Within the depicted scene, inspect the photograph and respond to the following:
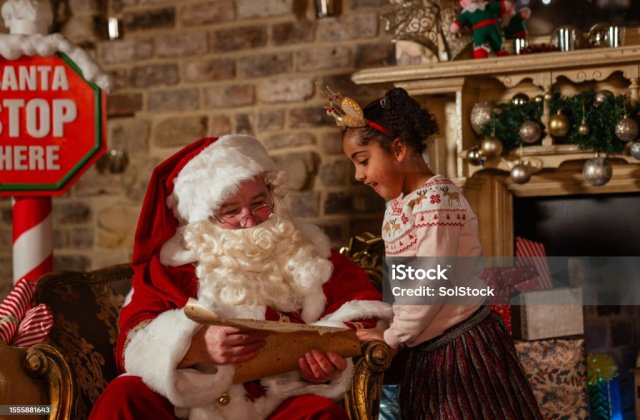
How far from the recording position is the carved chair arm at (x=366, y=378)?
2.17m

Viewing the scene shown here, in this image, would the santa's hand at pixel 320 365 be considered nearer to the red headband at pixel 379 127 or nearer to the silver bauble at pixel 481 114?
the red headband at pixel 379 127

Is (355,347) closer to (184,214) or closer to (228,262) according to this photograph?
(228,262)

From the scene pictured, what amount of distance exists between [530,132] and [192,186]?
1183mm

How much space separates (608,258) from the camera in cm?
314

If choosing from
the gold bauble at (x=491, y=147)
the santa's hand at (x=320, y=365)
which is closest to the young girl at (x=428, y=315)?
the santa's hand at (x=320, y=365)

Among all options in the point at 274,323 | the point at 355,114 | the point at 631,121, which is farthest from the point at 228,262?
the point at 631,121

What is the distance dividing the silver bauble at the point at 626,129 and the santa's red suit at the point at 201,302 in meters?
0.99

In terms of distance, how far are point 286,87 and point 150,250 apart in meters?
1.39

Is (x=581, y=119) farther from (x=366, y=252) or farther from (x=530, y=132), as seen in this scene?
(x=366, y=252)

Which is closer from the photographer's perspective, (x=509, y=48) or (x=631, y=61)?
(x=631, y=61)

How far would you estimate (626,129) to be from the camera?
276 cm

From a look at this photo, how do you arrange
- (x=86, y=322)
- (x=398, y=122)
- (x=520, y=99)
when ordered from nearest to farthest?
(x=398, y=122) → (x=86, y=322) → (x=520, y=99)

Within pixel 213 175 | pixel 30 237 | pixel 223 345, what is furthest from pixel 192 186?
pixel 30 237

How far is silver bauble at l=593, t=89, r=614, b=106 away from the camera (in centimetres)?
283
